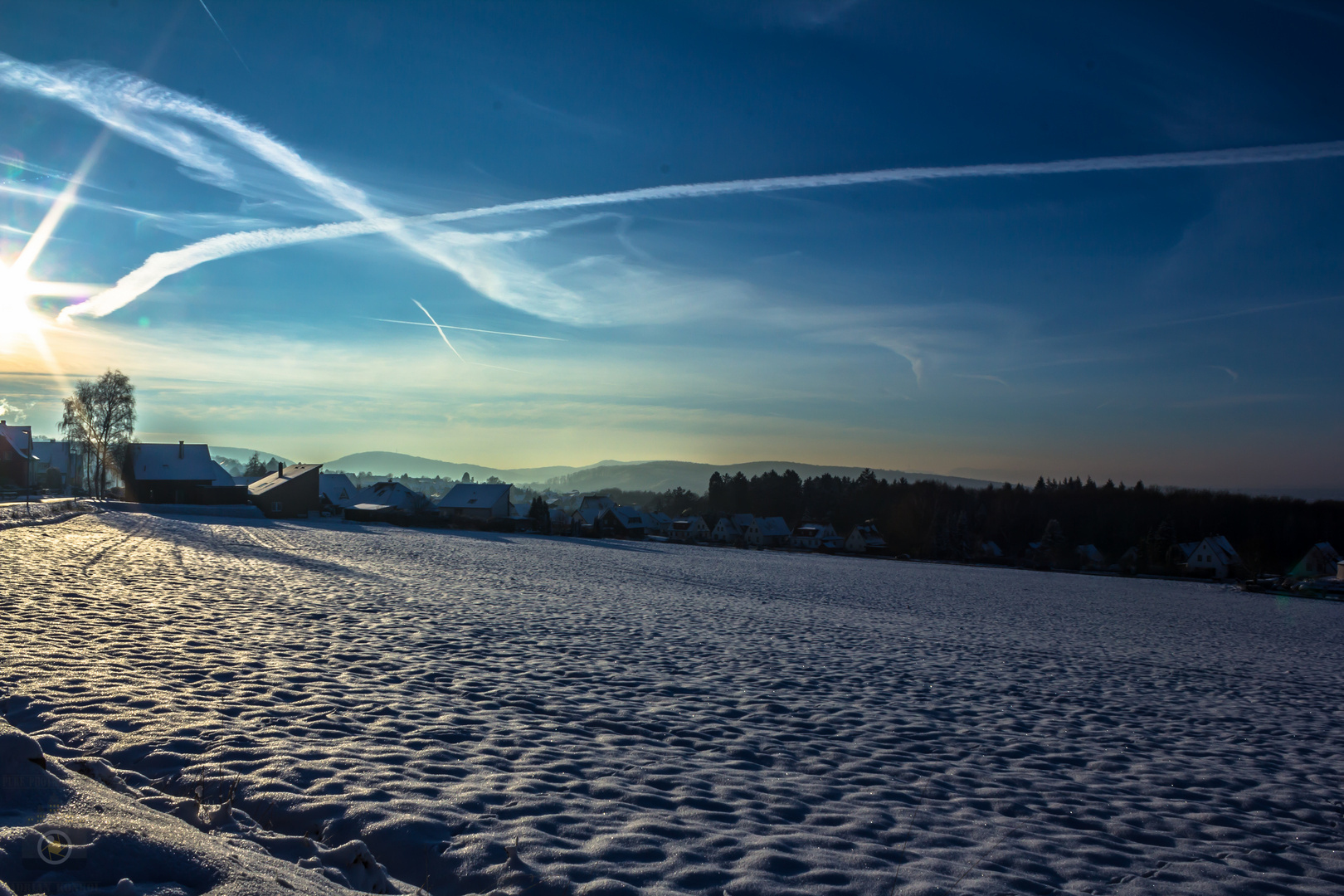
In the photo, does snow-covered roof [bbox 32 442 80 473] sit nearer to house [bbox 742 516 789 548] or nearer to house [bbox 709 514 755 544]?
house [bbox 709 514 755 544]

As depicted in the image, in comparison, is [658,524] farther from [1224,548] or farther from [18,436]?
[18,436]

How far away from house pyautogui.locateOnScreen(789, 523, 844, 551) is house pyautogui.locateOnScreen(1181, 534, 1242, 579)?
4296cm

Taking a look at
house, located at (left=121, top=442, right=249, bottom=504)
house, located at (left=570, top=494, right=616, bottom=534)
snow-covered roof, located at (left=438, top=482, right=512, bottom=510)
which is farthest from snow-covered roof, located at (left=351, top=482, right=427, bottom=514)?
house, located at (left=121, top=442, right=249, bottom=504)

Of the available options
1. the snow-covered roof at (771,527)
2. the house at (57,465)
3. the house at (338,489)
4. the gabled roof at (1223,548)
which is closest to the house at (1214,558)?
the gabled roof at (1223,548)

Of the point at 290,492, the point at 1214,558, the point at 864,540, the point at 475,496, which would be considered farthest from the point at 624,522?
the point at 1214,558

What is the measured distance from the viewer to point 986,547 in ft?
328

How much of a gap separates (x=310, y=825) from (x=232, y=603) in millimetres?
A: 10046

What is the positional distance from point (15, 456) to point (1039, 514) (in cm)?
13235

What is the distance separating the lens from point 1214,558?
72.1m

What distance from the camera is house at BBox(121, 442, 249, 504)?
61.7m

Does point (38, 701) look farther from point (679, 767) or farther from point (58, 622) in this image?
point (679, 767)

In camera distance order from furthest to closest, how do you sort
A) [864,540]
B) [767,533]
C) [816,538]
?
1. [767,533]
2. [816,538]
3. [864,540]

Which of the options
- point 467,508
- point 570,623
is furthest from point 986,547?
point 570,623

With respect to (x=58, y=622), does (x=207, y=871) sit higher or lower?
higher
